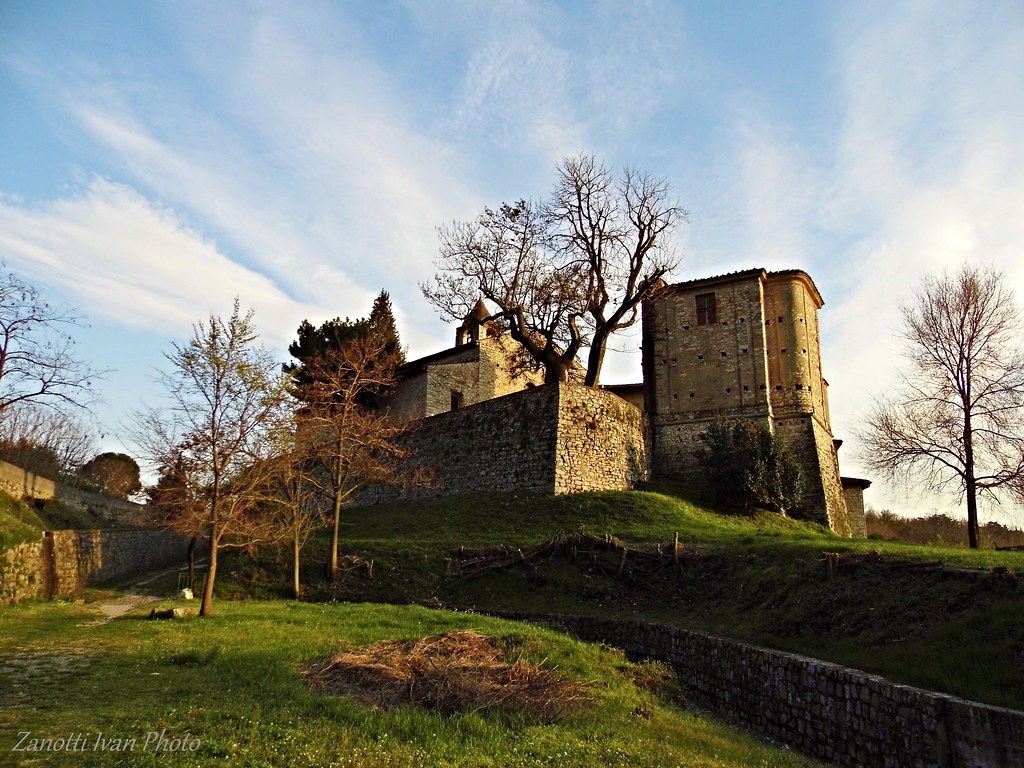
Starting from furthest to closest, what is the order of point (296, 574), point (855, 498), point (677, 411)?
point (855, 498), point (677, 411), point (296, 574)

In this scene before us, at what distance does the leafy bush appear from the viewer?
2598 cm

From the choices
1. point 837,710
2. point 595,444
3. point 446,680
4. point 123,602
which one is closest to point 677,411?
point 595,444

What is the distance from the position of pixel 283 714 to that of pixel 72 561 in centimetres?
1679

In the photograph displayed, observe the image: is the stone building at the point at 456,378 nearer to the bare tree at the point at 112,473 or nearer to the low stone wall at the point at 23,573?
the low stone wall at the point at 23,573

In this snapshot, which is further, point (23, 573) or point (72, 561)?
point (72, 561)

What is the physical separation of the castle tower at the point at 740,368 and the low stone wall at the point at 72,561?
22.4 meters

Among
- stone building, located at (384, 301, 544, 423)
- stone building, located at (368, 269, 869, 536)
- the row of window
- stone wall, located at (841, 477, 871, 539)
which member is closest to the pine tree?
stone building, located at (384, 301, 544, 423)

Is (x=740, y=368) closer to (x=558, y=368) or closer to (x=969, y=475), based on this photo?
(x=558, y=368)

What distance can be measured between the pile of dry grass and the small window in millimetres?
23977

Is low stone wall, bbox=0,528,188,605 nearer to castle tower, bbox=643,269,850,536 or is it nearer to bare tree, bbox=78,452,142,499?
castle tower, bbox=643,269,850,536

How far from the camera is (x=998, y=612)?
9.45m

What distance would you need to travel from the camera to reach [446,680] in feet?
29.0

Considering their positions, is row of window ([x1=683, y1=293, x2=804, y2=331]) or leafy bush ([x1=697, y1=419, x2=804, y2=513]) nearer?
leafy bush ([x1=697, y1=419, x2=804, y2=513])

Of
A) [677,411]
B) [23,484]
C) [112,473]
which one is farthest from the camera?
[112,473]
